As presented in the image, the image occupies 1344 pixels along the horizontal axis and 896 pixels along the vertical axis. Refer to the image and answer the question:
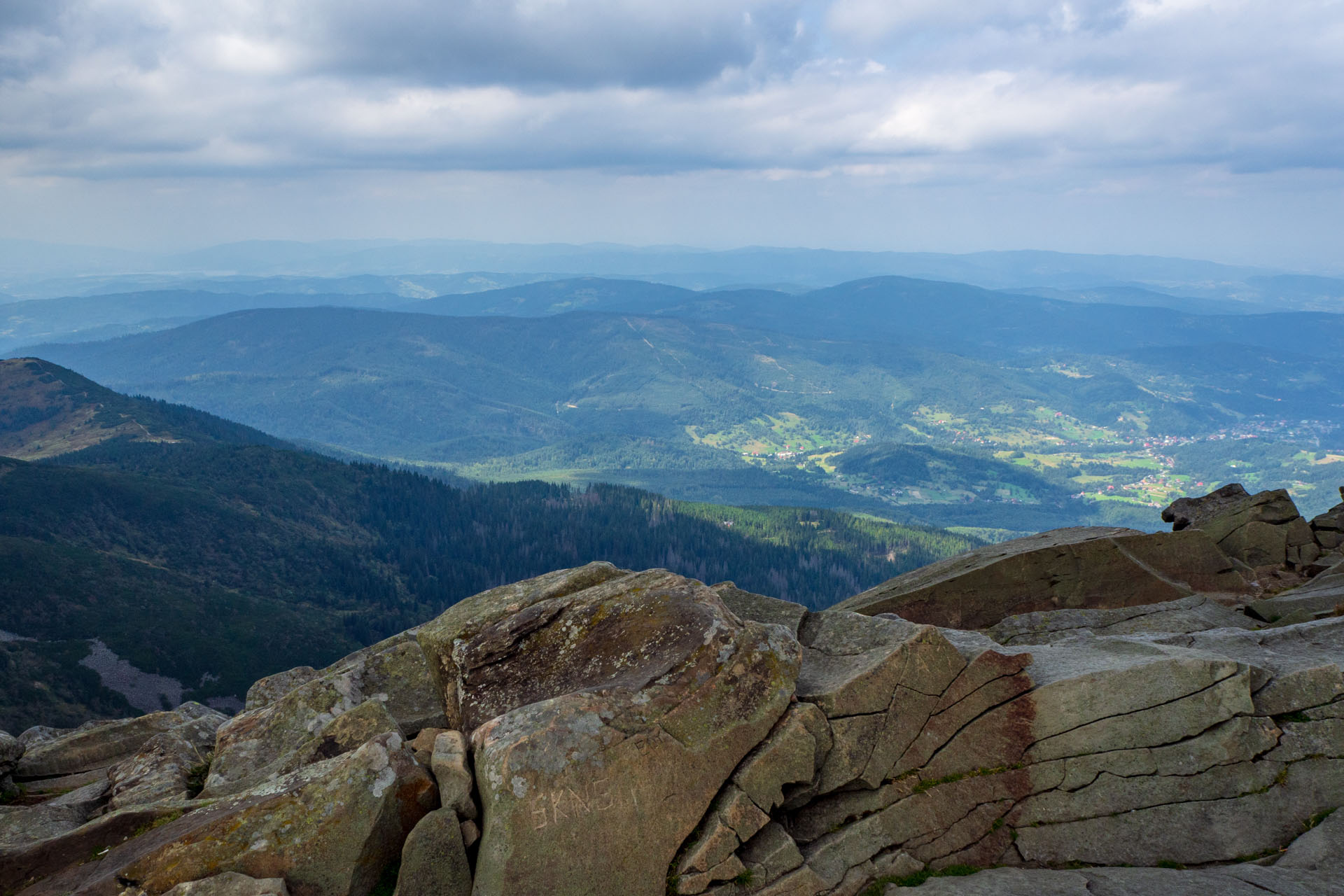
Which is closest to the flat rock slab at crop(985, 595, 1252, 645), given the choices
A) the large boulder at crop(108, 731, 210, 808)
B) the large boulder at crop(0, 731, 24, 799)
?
the large boulder at crop(108, 731, 210, 808)

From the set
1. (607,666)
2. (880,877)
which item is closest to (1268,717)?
(880,877)

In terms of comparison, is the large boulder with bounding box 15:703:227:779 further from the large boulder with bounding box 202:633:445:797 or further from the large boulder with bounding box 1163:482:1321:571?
the large boulder with bounding box 1163:482:1321:571

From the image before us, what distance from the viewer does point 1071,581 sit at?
36.7 m

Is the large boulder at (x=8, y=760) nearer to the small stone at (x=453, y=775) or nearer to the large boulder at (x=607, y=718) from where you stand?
the large boulder at (x=607, y=718)

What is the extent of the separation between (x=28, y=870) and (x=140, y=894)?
3233mm

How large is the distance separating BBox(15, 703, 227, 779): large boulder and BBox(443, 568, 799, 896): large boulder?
959cm

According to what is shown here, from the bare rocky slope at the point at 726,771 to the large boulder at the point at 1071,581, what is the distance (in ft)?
41.4

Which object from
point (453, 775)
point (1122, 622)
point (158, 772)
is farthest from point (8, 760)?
point (1122, 622)

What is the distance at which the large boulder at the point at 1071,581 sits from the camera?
35.8 m

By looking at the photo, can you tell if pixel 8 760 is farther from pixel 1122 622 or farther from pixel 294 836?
pixel 1122 622

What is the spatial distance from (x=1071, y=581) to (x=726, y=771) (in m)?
26.2

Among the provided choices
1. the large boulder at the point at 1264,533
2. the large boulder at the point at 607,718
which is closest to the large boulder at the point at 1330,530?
the large boulder at the point at 1264,533

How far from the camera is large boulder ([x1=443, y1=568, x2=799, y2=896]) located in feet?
50.3

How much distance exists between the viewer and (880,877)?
16.8m
